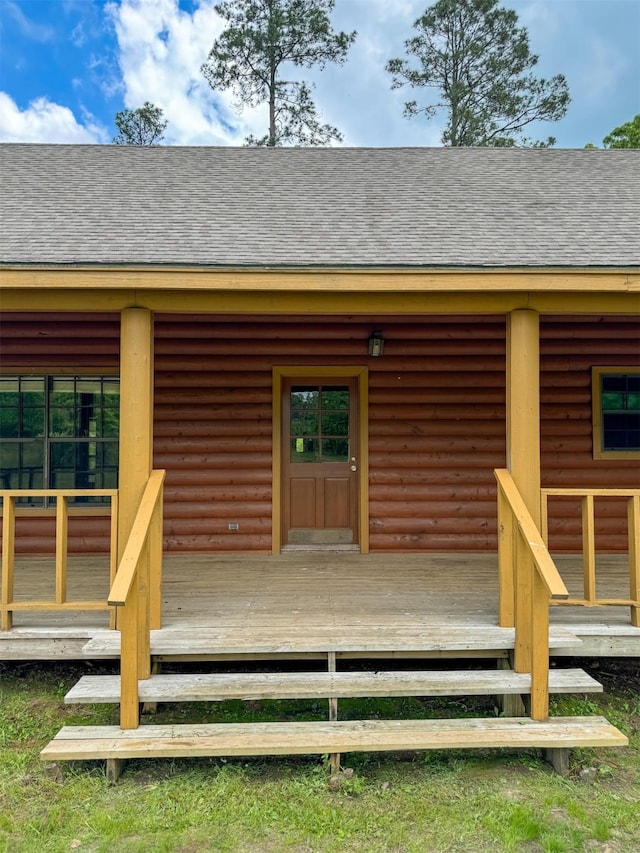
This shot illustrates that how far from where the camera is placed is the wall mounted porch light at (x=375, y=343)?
4.86 meters

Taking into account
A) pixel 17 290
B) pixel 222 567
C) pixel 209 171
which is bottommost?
pixel 222 567

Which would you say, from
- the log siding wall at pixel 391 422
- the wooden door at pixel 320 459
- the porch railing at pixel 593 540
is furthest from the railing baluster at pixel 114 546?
the porch railing at pixel 593 540

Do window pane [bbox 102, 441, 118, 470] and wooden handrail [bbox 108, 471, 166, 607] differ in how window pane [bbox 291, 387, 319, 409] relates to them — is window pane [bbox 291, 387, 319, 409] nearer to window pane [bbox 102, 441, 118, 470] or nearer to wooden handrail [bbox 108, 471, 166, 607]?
window pane [bbox 102, 441, 118, 470]

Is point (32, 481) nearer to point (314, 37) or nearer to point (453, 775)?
point (453, 775)

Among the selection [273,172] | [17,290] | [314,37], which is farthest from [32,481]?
[314,37]

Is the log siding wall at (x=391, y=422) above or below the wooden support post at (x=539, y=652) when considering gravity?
above

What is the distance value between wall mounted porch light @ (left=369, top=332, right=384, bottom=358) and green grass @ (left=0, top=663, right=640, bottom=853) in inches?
126

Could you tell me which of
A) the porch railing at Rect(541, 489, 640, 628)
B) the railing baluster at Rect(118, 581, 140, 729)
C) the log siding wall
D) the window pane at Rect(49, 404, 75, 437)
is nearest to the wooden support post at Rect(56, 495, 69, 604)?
the railing baluster at Rect(118, 581, 140, 729)

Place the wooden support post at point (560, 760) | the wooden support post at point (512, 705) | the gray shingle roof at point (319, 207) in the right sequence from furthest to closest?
the gray shingle roof at point (319, 207), the wooden support post at point (512, 705), the wooden support post at point (560, 760)

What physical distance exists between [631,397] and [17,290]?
5.18 metres

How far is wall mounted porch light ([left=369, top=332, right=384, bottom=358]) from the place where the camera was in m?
4.86

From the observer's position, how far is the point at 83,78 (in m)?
21.5

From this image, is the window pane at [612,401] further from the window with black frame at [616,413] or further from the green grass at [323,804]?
the green grass at [323,804]

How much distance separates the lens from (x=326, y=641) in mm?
2926
